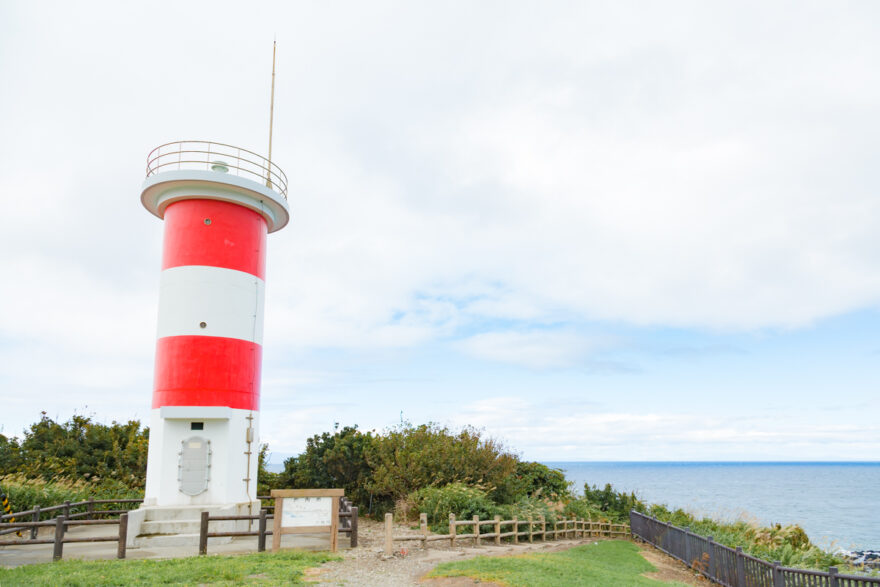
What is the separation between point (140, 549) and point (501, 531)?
8985 mm

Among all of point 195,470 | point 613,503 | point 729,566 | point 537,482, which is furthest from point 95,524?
point 613,503

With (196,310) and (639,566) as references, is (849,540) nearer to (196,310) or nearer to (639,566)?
(639,566)

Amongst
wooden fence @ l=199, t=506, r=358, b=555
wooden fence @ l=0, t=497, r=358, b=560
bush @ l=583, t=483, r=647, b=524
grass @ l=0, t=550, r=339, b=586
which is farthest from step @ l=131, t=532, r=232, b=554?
bush @ l=583, t=483, r=647, b=524

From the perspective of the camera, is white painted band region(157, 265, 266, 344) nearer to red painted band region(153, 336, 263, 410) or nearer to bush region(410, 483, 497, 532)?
red painted band region(153, 336, 263, 410)

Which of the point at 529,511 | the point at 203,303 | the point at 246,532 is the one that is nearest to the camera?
the point at 246,532

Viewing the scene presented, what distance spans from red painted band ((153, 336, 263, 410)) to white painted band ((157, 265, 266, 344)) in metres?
0.25

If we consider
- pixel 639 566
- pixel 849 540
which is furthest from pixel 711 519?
pixel 849 540

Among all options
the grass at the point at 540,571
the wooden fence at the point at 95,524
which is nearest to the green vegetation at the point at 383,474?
the wooden fence at the point at 95,524

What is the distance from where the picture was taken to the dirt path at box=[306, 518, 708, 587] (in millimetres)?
10125

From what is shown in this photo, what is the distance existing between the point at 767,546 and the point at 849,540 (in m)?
22.7

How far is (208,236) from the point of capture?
1542 centimetres

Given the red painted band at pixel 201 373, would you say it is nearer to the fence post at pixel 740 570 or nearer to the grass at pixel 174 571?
the grass at pixel 174 571

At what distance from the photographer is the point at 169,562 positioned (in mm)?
10844

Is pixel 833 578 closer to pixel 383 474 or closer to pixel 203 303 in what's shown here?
pixel 383 474
